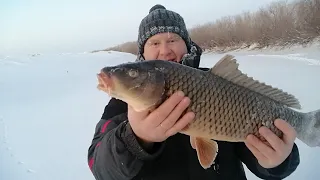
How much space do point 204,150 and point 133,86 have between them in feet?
1.56

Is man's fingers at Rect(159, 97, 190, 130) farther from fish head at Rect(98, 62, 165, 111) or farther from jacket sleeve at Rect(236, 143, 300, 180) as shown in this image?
jacket sleeve at Rect(236, 143, 300, 180)

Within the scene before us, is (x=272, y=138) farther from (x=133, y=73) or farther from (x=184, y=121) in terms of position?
(x=133, y=73)

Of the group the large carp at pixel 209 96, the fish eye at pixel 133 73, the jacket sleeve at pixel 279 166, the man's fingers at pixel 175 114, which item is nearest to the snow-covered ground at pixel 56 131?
the jacket sleeve at pixel 279 166

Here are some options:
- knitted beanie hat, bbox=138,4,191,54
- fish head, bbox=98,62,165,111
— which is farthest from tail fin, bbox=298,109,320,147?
knitted beanie hat, bbox=138,4,191,54

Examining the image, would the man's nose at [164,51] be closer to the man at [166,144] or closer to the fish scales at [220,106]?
the man at [166,144]

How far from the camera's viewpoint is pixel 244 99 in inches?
51.3

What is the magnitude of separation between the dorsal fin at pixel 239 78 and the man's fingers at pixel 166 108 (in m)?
0.27

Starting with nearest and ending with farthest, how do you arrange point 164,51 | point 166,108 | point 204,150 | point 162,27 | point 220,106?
point 166,108 < point 220,106 < point 204,150 < point 164,51 < point 162,27

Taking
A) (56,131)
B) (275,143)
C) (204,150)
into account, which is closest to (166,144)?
(204,150)

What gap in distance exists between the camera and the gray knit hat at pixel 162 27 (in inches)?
77.4

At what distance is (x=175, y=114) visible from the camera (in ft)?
3.69

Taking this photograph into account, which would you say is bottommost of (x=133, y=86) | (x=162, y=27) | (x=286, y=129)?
(x=286, y=129)

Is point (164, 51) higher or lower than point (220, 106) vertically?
higher

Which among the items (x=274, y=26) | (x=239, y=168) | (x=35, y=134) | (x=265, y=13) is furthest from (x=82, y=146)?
(x=265, y=13)
